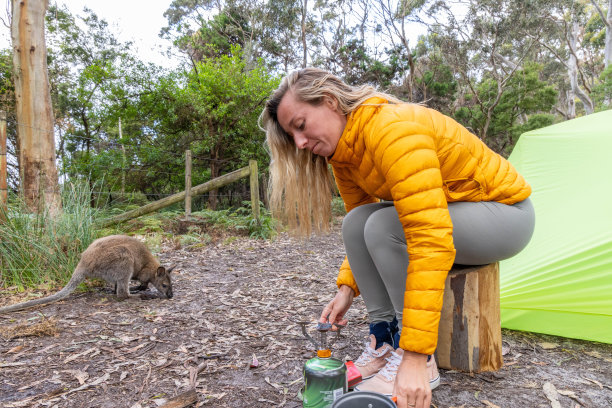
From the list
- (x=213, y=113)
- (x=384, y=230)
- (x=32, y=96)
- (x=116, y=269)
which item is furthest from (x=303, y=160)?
(x=213, y=113)

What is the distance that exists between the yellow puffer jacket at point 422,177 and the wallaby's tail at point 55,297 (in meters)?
2.60

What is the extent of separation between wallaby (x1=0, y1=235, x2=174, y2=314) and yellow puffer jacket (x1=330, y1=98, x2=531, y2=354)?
7.83ft

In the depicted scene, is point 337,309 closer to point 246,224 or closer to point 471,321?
point 471,321

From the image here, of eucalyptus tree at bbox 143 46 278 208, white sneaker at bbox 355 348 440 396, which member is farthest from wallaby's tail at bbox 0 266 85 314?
eucalyptus tree at bbox 143 46 278 208

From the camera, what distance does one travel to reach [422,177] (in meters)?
1.31

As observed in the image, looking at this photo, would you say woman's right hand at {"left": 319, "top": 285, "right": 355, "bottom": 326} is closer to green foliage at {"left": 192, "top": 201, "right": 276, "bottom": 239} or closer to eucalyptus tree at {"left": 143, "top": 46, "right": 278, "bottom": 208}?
green foliage at {"left": 192, "top": 201, "right": 276, "bottom": 239}

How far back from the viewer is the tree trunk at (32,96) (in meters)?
4.53

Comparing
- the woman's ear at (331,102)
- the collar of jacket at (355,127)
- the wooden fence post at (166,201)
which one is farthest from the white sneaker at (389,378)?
the wooden fence post at (166,201)

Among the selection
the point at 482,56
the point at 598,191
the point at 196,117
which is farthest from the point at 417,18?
the point at 598,191

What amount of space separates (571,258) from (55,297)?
146 inches

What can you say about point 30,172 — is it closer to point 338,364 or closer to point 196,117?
point 338,364

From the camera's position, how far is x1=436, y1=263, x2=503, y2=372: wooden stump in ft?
5.98

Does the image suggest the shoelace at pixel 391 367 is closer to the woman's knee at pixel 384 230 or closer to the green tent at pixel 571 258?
the woman's knee at pixel 384 230

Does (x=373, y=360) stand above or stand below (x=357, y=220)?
below
